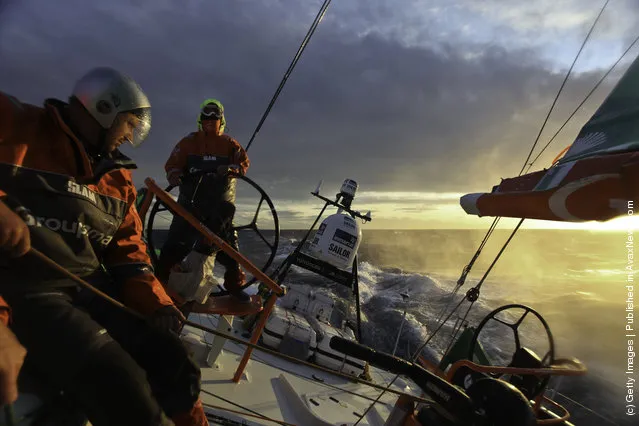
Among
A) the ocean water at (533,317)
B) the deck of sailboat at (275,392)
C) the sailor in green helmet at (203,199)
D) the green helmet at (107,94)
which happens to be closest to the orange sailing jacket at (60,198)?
the green helmet at (107,94)

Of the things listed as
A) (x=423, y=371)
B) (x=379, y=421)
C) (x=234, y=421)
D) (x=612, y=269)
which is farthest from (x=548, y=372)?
(x=612, y=269)

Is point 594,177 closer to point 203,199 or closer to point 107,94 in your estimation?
point 107,94

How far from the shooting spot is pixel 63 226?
5.00ft

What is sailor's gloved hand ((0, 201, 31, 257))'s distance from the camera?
1111mm

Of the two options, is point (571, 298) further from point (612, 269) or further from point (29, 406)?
point (29, 406)

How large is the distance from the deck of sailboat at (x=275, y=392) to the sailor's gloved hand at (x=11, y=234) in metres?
1.84

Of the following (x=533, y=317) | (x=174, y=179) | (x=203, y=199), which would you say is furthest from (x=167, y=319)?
(x=533, y=317)

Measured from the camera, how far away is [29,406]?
1.25 meters

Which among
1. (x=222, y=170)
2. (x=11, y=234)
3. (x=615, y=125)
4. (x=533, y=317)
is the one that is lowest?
(x=11, y=234)

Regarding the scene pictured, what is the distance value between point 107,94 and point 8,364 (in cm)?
119

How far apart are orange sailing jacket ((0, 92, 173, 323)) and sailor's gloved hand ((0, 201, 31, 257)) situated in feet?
0.65

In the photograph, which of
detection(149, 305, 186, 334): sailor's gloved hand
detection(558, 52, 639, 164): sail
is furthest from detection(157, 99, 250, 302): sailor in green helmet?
detection(558, 52, 639, 164): sail

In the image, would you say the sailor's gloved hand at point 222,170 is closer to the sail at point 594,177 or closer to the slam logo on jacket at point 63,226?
the slam logo on jacket at point 63,226

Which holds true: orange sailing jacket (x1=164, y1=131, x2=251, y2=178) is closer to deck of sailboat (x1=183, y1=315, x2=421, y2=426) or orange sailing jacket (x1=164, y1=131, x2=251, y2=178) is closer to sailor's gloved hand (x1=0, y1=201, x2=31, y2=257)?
deck of sailboat (x1=183, y1=315, x2=421, y2=426)
